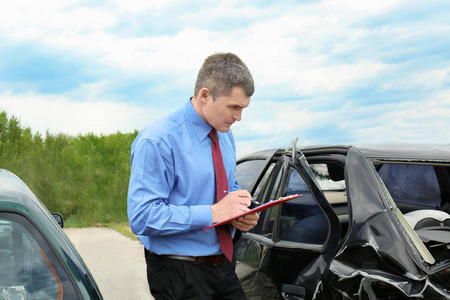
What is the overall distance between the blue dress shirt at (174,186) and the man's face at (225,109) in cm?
9

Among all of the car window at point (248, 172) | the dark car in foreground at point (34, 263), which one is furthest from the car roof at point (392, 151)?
the dark car in foreground at point (34, 263)

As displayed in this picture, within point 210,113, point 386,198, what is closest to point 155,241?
point 210,113

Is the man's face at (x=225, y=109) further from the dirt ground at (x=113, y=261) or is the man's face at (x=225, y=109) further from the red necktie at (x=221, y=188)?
the dirt ground at (x=113, y=261)

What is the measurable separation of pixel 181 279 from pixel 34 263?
2.16 feet

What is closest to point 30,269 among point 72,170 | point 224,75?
point 224,75

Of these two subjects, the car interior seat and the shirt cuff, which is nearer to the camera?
the shirt cuff

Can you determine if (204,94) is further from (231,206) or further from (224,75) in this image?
(231,206)

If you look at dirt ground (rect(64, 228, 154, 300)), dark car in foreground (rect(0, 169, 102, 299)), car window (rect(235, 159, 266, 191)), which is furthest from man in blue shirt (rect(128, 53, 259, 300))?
dirt ground (rect(64, 228, 154, 300))

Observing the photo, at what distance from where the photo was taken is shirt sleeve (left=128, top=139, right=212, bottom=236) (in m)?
2.19

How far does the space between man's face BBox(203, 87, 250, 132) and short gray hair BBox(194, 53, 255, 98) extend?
0.02 m

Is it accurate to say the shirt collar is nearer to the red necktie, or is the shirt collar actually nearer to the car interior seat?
the red necktie

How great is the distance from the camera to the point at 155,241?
2348mm

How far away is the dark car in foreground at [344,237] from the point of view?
98.0 inches

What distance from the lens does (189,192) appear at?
232 cm
